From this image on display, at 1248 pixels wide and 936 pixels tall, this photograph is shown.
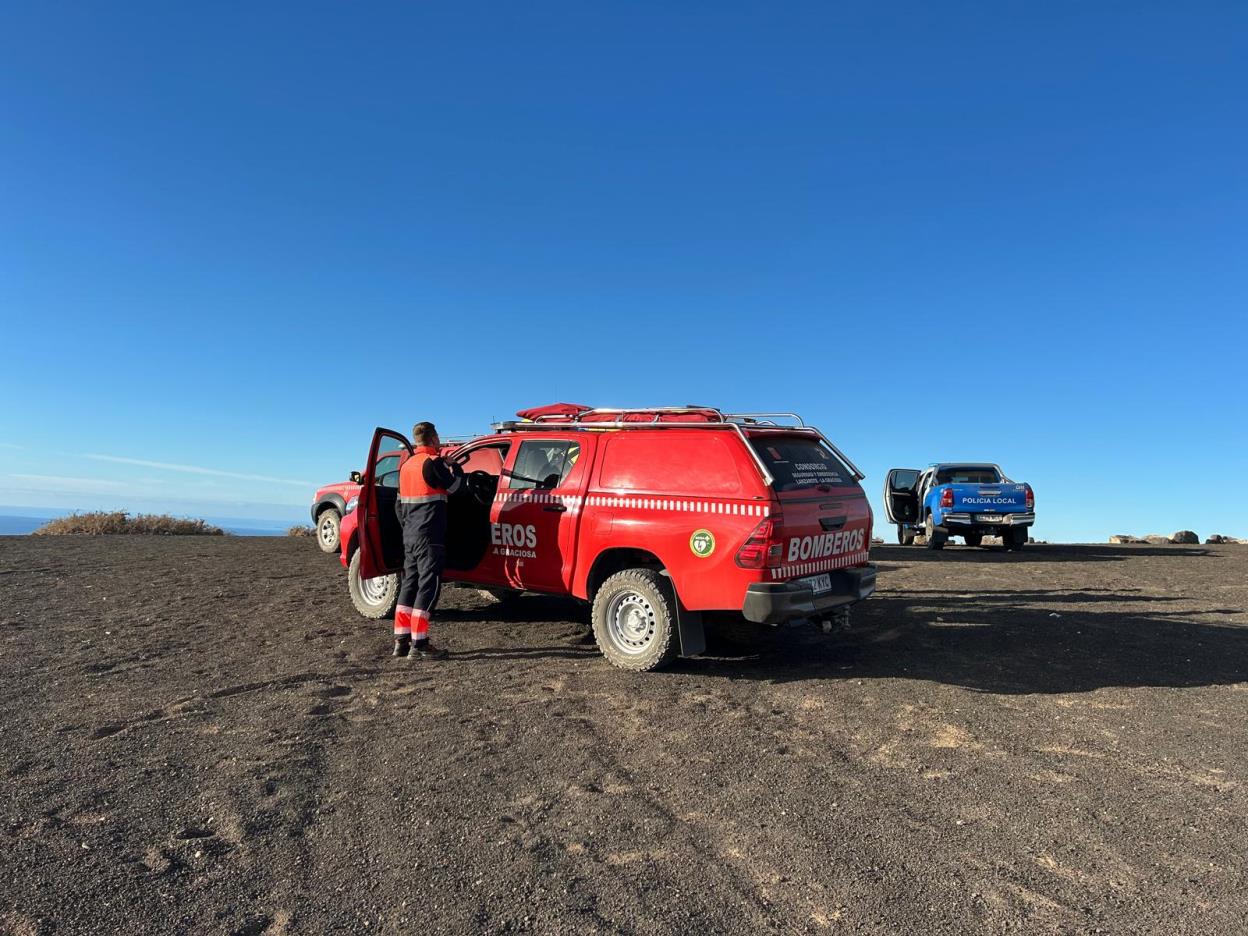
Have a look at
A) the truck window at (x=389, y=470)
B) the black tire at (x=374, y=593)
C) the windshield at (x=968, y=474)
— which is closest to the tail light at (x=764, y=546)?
the black tire at (x=374, y=593)

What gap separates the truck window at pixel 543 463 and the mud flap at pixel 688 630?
1.54 m

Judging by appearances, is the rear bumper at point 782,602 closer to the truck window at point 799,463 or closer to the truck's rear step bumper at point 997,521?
the truck window at point 799,463

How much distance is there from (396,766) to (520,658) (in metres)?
2.42

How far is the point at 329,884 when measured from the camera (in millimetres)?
2781

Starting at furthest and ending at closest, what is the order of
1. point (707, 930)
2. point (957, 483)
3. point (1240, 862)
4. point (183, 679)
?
point (957, 483), point (183, 679), point (1240, 862), point (707, 930)

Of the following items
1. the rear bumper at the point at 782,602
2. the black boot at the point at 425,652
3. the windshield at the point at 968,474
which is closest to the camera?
the rear bumper at the point at 782,602

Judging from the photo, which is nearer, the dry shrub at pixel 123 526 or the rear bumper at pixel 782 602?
the rear bumper at pixel 782 602

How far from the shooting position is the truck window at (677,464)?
564 centimetres

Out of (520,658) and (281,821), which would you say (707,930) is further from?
(520,658)

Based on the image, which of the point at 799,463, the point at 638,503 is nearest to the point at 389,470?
the point at 638,503

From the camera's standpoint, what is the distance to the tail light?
17.5 feet

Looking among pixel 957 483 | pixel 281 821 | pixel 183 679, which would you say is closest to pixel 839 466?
pixel 281 821

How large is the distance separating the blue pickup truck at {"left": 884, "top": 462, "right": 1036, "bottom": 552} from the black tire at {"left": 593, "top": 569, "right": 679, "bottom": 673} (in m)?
12.1

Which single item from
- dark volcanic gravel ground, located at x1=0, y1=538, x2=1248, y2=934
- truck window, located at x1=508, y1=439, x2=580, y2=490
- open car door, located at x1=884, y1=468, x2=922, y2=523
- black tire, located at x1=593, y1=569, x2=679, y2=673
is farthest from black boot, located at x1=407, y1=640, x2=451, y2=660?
open car door, located at x1=884, y1=468, x2=922, y2=523
